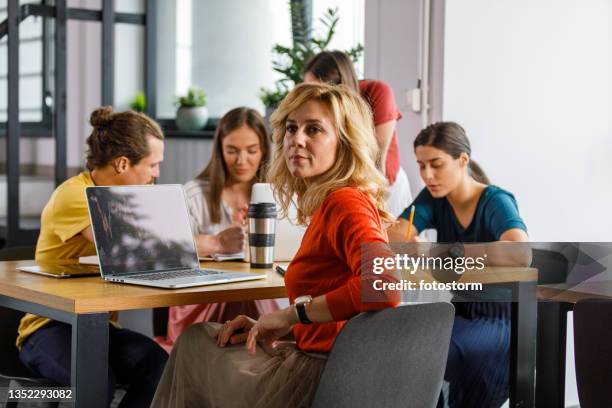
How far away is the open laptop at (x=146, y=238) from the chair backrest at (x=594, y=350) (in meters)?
0.83

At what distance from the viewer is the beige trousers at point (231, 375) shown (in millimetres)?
1733

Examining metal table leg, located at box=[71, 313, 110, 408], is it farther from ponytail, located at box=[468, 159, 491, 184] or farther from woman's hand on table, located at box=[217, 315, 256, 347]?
ponytail, located at box=[468, 159, 491, 184]

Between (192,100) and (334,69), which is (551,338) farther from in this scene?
(192,100)

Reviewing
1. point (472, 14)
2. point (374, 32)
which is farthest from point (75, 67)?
point (472, 14)

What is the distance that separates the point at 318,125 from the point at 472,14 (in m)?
1.89

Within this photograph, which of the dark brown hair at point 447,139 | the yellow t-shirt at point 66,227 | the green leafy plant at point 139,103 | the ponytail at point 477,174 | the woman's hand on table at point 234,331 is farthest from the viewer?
the green leafy plant at point 139,103

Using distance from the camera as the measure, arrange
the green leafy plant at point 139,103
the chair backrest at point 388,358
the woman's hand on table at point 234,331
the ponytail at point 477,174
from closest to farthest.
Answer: the chair backrest at point 388,358
the woman's hand on table at point 234,331
the ponytail at point 477,174
the green leafy plant at point 139,103

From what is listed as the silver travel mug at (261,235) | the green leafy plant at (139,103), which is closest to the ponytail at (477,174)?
the silver travel mug at (261,235)

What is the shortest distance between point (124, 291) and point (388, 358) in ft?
2.17

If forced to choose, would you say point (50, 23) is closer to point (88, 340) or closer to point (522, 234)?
point (522, 234)

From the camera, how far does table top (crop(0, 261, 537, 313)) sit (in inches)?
71.8

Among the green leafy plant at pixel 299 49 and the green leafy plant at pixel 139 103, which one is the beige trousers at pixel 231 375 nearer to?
the green leafy plant at pixel 299 49

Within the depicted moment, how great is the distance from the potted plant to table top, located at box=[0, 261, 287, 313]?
13.0 feet

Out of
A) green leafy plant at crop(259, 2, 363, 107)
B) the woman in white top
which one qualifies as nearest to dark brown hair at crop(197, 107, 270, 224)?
the woman in white top
